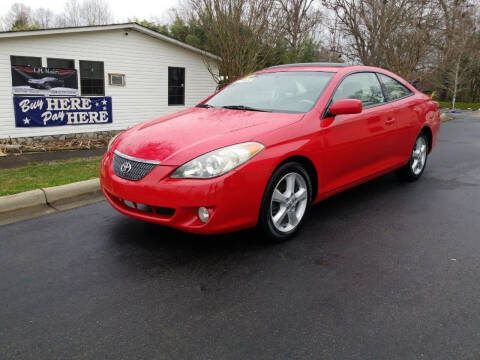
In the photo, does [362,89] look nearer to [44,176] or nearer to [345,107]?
[345,107]

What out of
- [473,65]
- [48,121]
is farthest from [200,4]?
[473,65]

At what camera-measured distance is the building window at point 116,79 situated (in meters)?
13.1

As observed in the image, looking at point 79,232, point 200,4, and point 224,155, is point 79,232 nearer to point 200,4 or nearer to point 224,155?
point 224,155

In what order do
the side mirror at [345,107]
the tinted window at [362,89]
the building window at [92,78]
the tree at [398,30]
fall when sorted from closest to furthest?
the side mirror at [345,107] < the tinted window at [362,89] < the building window at [92,78] < the tree at [398,30]

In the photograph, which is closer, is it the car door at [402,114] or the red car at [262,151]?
the red car at [262,151]

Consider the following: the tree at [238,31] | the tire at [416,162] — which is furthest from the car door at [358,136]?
the tree at [238,31]

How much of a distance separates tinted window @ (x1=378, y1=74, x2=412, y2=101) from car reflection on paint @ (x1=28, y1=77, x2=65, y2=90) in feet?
31.3

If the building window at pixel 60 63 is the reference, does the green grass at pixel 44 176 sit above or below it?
below

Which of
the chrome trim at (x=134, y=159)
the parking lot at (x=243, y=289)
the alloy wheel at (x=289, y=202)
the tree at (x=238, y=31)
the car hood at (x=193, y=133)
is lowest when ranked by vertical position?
the parking lot at (x=243, y=289)

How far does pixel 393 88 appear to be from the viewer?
534 centimetres

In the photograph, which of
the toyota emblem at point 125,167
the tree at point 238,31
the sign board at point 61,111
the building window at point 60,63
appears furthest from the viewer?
the tree at point 238,31

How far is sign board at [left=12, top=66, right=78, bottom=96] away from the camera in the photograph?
11062mm

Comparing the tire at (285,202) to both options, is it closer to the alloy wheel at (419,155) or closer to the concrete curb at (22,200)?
the alloy wheel at (419,155)

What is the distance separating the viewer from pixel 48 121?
1176 centimetres
